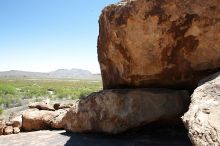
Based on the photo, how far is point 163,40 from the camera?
6887 mm

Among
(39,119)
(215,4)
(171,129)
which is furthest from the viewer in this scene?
(39,119)

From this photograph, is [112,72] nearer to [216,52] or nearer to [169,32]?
[169,32]

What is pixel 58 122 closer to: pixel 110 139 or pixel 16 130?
pixel 16 130

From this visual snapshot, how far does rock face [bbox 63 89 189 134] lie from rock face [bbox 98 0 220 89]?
1.00ft

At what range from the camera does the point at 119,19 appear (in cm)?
723

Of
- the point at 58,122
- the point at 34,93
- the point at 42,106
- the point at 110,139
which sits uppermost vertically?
the point at 42,106

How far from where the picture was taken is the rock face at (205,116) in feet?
12.8

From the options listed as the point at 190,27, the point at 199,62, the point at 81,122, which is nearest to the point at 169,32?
the point at 190,27

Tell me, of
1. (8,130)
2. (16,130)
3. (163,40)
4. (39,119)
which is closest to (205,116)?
(163,40)

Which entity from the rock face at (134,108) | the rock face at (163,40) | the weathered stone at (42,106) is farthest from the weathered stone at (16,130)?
the rock face at (163,40)

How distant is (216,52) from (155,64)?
4.27 ft

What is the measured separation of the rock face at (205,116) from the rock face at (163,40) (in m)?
1.14

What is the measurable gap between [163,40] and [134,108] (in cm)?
166

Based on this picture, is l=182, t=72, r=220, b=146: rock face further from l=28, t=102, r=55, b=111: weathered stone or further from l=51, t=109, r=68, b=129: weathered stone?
l=28, t=102, r=55, b=111: weathered stone
